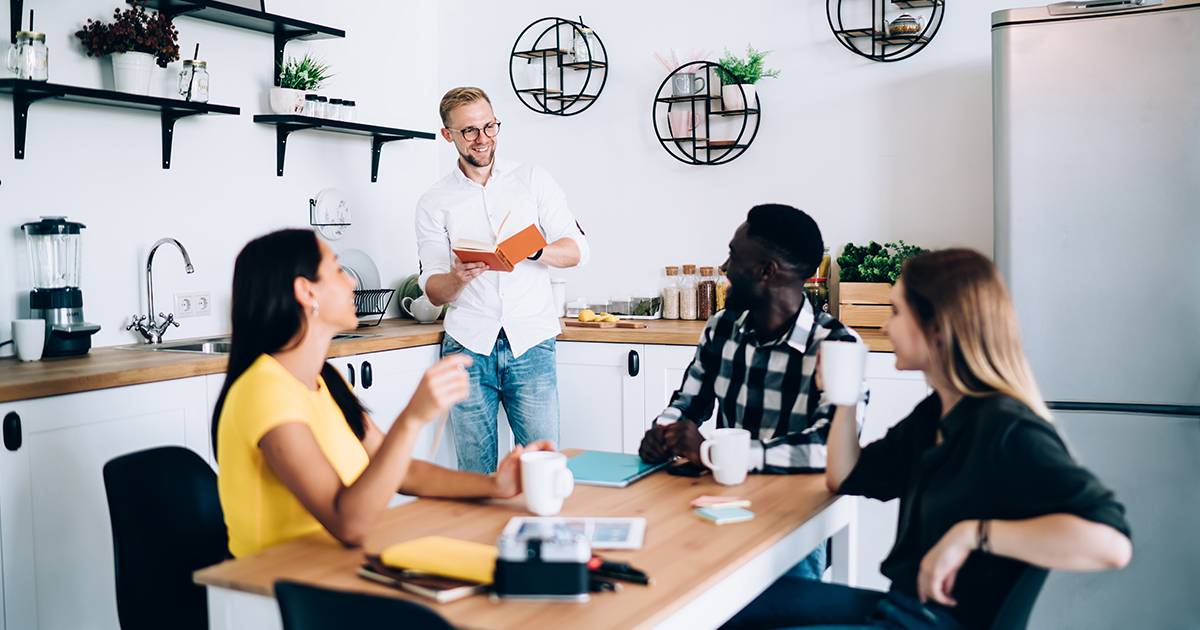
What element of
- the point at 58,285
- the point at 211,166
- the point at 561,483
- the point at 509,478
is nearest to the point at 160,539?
the point at 509,478

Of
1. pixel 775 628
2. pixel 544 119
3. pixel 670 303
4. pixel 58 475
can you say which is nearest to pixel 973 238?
pixel 670 303

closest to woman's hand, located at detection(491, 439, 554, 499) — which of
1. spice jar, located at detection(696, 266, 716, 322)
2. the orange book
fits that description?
the orange book

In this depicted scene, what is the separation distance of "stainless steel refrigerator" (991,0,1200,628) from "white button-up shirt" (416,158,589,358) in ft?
4.63

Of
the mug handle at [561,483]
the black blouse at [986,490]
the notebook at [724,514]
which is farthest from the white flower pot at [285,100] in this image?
the black blouse at [986,490]

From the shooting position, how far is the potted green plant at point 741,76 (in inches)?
139

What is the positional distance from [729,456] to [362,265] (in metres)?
2.43

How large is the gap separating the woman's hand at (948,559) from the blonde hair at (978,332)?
19cm

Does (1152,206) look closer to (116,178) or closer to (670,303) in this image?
(670,303)

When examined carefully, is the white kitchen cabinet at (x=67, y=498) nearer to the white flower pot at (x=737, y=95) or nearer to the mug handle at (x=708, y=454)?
the mug handle at (x=708, y=454)

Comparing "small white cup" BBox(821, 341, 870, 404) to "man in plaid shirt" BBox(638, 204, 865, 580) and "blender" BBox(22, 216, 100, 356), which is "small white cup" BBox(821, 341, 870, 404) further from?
"blender" BBox(22, 216, 100, 356)

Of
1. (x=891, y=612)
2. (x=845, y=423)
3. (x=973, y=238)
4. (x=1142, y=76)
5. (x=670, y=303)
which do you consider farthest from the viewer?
(x=670, y=303)

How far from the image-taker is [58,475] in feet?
7.55

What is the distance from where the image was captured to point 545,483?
1.42m

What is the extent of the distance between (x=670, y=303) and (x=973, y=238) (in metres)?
1.13
